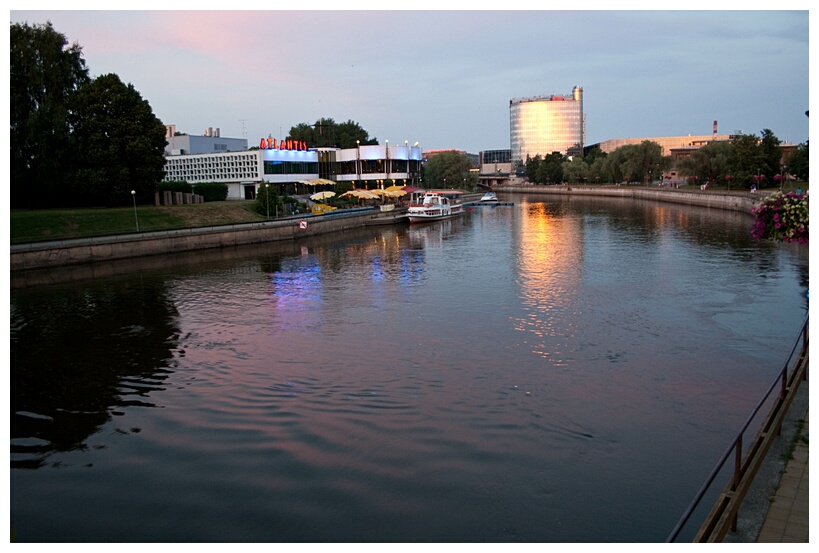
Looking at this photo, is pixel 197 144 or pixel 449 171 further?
pixel 449 171

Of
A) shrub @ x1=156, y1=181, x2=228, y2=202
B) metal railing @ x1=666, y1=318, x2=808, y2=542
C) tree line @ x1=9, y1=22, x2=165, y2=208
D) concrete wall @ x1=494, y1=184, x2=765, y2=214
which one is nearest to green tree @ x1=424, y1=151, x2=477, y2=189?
concrete wall @ x1=494, y1=184, x2=765, y2=214

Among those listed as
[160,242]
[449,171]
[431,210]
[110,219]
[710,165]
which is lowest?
[160,242]

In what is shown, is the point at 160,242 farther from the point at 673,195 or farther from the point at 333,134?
the point at 333,134

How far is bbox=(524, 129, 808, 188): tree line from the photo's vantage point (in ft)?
280

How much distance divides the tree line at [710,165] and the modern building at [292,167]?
1905 inches

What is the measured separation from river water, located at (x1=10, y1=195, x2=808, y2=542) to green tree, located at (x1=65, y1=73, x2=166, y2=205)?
76.2 ft

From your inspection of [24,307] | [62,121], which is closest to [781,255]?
[24,307]

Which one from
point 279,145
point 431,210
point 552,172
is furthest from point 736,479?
point 552,172

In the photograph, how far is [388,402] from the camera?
16.6 meters

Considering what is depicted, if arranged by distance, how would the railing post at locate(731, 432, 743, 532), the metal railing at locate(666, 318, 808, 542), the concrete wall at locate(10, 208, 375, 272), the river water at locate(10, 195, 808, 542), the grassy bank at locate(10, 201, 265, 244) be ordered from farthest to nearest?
the grassy bank at locate(10, 201, 265, 244)
the concrete wall at locate(10, 208, 375, 272)
the river water at locate(10, 195, 808, 542)
the railing post at locate(731, 432, 743, 532)
the metal railing at locate(666, 318, 808, 542)

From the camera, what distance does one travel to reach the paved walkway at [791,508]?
7.72 meters

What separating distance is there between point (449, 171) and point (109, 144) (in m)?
83.2

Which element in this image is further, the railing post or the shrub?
the shrub

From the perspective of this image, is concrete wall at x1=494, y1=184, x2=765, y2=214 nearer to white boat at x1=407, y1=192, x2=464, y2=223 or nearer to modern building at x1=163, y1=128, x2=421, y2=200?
white boat at x1=407, y1=192, x2=464, y2=223
